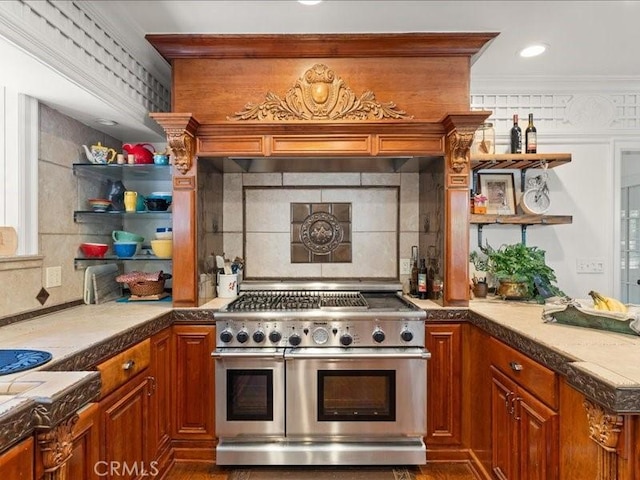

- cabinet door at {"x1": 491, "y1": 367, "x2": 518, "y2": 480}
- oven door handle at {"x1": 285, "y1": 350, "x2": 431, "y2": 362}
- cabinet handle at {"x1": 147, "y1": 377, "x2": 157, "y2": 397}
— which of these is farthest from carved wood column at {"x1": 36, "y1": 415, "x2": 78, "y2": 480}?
cabinet door at {"x1": 491, "y1": 367, "x2": 518, "y2": 480}

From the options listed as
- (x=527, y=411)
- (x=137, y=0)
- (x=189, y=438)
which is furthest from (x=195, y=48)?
(x=527, y=411)

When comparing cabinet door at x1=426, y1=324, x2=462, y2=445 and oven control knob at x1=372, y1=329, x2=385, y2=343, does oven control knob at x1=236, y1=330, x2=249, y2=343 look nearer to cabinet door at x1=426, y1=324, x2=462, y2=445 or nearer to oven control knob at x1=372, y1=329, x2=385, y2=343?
oven control knob at x1=372, y1=329, x2=385, y2=343

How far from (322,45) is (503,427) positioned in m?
2.31

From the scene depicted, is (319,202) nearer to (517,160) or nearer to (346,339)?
(346,339)

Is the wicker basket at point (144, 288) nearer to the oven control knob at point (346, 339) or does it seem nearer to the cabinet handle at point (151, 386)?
the cabinet handle at point (151, 386)

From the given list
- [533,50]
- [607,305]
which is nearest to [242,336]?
[607,305]

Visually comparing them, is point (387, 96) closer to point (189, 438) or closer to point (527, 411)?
point (527, 411)

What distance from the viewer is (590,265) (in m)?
2.94

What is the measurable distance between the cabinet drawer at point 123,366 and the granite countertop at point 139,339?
4 centimetres

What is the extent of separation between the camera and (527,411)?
1.65m

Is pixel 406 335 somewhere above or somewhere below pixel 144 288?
below

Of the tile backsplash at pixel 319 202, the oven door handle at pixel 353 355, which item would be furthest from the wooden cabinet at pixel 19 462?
the tile backsplash at pixel 319 202

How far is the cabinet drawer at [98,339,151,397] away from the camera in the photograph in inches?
61.8

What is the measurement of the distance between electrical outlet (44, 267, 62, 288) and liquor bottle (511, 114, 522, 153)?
3012 millimetres
